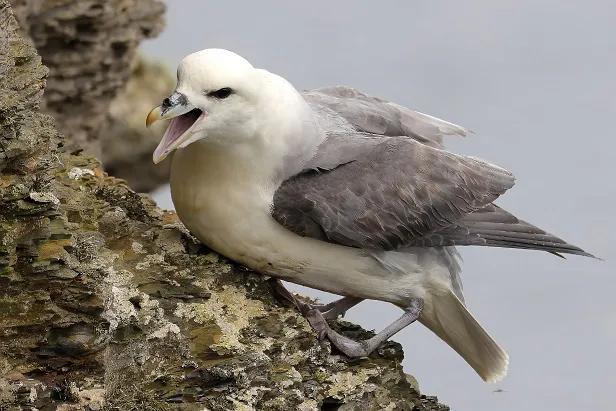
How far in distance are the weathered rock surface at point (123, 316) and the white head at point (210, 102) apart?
0.59 metres

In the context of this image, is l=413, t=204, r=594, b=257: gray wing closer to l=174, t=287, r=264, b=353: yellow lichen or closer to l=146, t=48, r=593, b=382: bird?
l=146, t=48, r=593, b=382: bird

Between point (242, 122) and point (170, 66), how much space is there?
9.69m

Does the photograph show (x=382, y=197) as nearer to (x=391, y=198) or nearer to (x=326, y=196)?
(x=391, y=198)

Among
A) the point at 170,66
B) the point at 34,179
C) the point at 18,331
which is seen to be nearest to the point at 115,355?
the point at 18,331

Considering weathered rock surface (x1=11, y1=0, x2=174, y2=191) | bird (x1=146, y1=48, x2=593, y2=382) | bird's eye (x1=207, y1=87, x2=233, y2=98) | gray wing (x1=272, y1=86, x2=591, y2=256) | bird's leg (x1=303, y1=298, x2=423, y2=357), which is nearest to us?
bird's eye (x1=207, y1=87, x2=233, y2=98)

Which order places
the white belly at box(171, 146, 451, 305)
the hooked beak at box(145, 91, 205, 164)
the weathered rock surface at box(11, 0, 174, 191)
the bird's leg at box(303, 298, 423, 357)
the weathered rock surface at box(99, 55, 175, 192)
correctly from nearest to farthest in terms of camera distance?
the hooked beak at box(145, 91, 205, 164) → the white belly at box(171, 146, 451, 305) → the bird's leg at box(303, 298, 423, 357) → the weathered rock surface at box(11, 0, 174, 191) → the weathered rock surface at box(99, 55, 175, 192)

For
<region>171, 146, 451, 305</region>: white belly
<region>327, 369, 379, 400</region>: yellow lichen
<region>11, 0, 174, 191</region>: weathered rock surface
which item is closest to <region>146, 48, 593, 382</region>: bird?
<region>171, 146, 451, 305</region>: white belly

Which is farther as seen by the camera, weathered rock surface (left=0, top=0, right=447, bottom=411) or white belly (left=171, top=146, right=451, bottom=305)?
white belly (left=171, top=146, right=451, bottom=305)

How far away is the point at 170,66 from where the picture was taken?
50.5 feet

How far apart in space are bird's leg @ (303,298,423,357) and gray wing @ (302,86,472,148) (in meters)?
1.08

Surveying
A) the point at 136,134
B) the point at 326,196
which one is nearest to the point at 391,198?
the point at 326,196

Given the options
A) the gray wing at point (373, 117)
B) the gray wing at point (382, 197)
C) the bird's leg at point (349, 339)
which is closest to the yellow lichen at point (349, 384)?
the bird's leg at point (349, 339)

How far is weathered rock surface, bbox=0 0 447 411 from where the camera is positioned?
16.9 ft

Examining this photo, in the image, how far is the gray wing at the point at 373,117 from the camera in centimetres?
677
